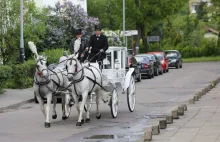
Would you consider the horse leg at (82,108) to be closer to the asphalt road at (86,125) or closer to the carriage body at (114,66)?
the asphalt road at (86,125)

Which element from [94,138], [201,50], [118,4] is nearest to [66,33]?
[118,4]

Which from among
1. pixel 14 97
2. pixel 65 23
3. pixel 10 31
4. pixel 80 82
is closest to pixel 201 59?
pixel 65 23

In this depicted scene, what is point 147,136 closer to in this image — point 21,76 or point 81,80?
point 81,80

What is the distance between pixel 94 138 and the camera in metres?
14.2

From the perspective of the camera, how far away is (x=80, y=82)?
55.0 feet

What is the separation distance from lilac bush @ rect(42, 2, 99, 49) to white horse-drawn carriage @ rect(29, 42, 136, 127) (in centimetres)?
2156

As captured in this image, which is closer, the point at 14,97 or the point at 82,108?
the point at 82,108

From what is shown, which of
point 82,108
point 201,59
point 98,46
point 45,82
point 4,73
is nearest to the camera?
point 82,108

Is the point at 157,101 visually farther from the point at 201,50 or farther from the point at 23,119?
the point at 201,50

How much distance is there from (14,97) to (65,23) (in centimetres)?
1706

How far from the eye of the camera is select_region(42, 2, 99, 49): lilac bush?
40.8 meters

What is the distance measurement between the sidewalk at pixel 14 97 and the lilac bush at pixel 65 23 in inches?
423

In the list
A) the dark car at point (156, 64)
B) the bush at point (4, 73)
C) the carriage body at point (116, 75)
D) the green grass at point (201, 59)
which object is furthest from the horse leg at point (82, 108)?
the green grass at point (201, 59)

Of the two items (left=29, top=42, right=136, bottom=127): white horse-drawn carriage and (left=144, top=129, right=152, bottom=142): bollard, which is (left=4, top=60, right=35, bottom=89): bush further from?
(left=144, top=129, right=152, bottom=142): bollard
